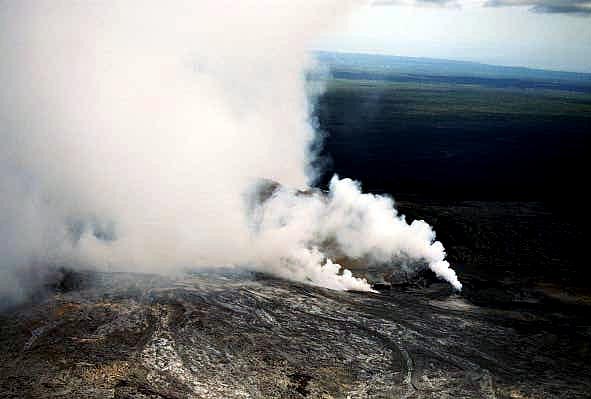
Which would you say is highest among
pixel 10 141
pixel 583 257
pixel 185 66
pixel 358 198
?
pixel 185 66

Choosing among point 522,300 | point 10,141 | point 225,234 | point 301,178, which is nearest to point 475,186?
point 301,178

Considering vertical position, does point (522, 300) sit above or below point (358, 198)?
below

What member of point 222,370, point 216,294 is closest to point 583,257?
point 216,294

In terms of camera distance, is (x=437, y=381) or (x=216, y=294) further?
(x=216, y=294)

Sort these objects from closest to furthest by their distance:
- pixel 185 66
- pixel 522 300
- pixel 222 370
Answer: pixel 222 370
pixel 522 300
pixel 185 66

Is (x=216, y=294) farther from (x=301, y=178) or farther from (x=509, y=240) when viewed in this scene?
(x=301, y=178)

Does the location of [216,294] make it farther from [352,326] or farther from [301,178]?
[301,178]

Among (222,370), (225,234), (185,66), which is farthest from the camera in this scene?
(185,66)
